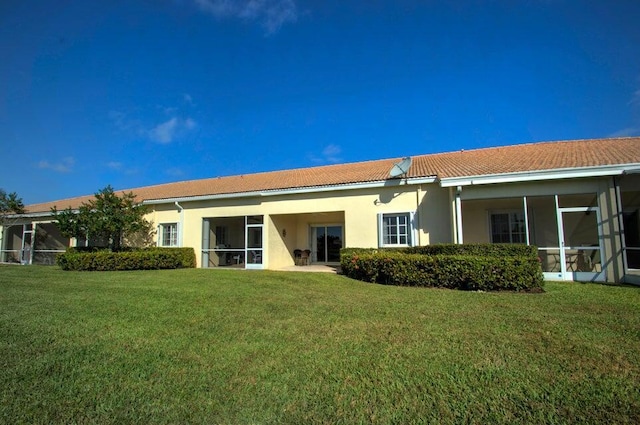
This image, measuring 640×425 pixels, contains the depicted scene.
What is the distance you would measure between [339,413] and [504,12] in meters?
14.4

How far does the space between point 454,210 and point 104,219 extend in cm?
1629

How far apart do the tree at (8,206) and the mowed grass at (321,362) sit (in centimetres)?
2077

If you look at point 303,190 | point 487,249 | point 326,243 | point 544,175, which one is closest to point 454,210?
point 487,249

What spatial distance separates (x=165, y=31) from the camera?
13.9 meters

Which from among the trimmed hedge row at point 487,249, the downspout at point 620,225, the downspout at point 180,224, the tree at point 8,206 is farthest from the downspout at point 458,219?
the tree at point 8,206

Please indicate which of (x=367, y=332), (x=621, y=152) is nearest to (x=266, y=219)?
(x=367, y=332)

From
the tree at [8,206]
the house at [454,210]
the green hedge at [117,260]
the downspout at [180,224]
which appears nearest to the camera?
the house at [454,210]

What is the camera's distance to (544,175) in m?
10.2

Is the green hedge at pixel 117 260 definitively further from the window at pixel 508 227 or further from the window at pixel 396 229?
the window at pixel 508 227

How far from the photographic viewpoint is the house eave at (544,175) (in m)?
9.56

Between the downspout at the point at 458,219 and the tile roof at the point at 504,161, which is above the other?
the tile roof at the point at 504,161

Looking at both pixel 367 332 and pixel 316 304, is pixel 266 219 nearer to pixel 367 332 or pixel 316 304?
pixel 316 304

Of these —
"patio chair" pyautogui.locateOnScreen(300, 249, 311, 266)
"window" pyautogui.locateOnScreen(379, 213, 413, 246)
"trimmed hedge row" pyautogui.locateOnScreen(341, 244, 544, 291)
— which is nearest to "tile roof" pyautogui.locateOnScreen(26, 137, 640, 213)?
"window" pyautogui.locateOnScreen(379, 213, 413, 246)

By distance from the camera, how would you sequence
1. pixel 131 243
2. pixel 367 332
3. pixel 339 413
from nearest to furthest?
pixel 339 413 → pixel 367 332 → pixel 131 243
